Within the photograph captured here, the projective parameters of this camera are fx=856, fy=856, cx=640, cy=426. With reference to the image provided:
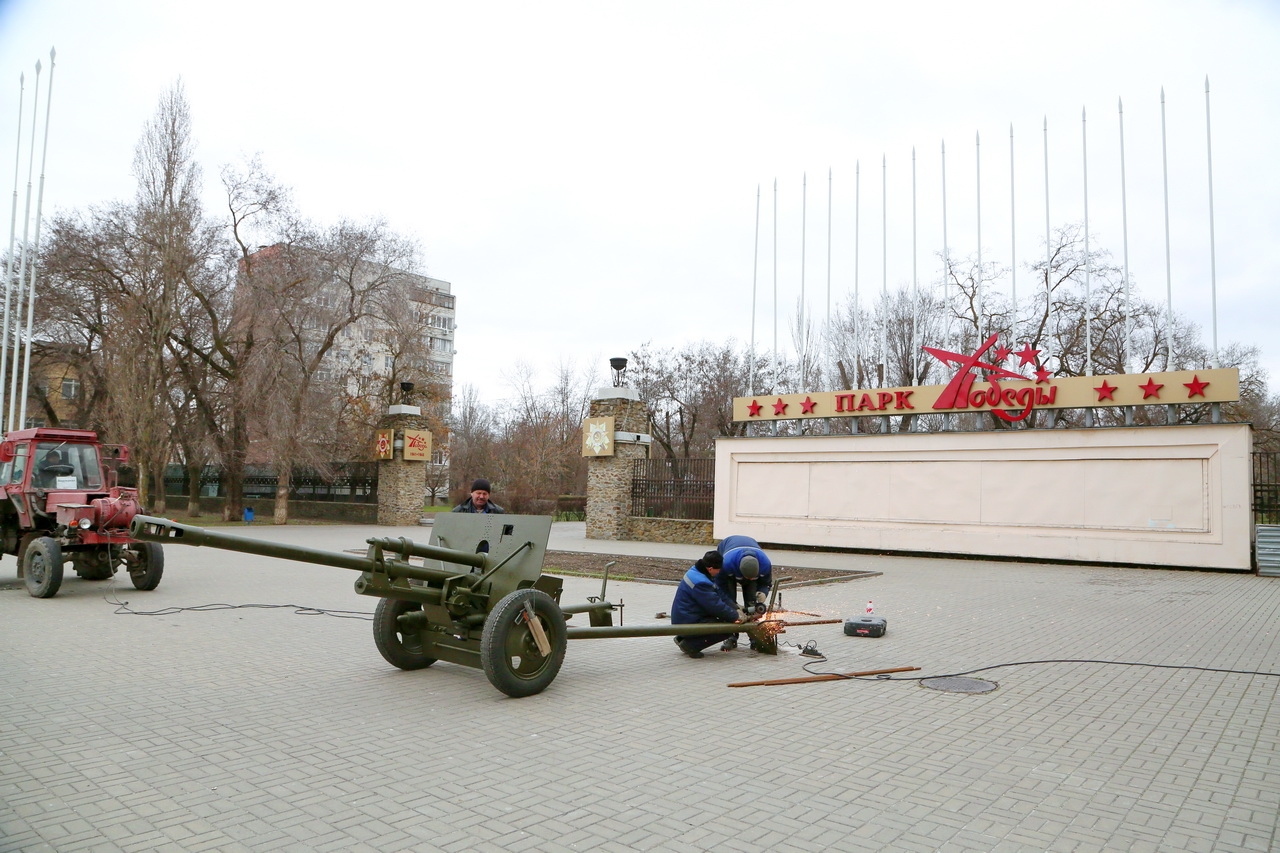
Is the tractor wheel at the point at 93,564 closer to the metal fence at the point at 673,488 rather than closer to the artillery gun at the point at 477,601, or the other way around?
the artillery gun at the point at 477,601

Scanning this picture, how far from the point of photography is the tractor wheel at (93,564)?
13.6m

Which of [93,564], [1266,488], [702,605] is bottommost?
[93,564]

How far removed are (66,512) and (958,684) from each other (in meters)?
12.3

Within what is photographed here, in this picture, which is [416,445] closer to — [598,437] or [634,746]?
[598,437]

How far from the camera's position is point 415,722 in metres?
6.01

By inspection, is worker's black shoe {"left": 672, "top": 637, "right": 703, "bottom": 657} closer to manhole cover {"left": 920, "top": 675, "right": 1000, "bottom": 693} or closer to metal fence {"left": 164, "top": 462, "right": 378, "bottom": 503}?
manhole cover {"left": 920, "top": 675, "right": 1000, "bottom": 693}

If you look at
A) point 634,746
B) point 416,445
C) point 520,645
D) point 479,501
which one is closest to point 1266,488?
point 479,501

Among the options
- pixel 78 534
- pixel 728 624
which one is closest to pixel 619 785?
pixel 728 624

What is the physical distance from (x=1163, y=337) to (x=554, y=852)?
37.6 m

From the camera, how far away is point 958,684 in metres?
7.29

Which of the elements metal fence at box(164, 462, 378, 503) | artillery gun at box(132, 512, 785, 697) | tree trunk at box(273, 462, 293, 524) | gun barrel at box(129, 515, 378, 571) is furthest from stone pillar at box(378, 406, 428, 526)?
gun barrel at box(129, 515, 378, 571)

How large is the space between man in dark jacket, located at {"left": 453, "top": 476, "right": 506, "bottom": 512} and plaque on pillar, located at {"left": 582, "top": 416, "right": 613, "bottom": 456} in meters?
17.7

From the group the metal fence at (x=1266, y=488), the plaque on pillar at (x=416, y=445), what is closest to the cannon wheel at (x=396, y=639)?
the metal fence at (x=1266, y=488)

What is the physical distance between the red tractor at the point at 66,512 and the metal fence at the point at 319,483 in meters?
19.5
